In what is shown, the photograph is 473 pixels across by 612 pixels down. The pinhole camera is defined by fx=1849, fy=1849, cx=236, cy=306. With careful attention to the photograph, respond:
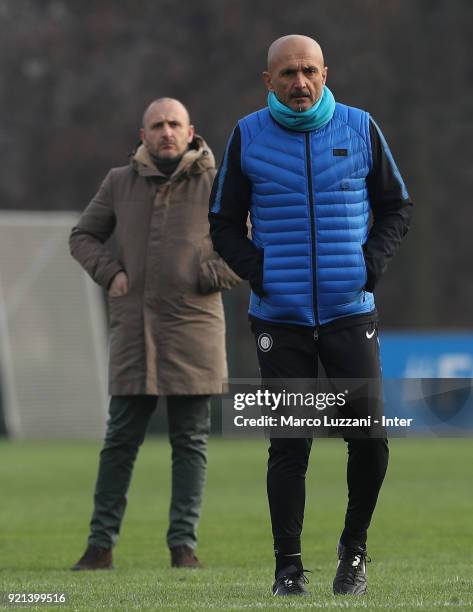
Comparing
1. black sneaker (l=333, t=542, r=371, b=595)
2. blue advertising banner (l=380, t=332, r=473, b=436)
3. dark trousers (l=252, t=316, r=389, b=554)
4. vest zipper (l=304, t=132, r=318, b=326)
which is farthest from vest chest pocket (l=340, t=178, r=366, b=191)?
black sneaker (l=333, t=542, r=371, b=595)

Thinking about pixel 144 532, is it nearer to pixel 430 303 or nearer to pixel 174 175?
pixel 174 175

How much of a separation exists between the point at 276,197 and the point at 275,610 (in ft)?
5.03

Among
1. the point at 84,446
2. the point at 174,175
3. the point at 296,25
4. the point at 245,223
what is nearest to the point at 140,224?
the point at 174,175

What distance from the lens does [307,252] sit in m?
6.78

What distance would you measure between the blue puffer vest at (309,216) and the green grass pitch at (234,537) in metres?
1.09

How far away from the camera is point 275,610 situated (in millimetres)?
6262

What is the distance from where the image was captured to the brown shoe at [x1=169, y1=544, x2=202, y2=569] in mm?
8992

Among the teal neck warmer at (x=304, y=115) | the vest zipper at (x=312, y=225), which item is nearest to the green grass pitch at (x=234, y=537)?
the vest zipper at (x=312, y=225)

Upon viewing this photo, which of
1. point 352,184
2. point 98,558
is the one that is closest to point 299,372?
point 352,184

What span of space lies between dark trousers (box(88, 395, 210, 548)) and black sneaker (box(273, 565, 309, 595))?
2241 millimetres

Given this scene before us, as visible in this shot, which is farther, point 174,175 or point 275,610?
point 174,175

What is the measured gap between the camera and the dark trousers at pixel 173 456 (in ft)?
29.8

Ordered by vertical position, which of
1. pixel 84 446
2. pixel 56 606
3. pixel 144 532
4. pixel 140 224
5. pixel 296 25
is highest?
pixel 296 25

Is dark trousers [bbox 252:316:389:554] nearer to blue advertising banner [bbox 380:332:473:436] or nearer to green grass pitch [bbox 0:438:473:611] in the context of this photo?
blue advertising banner [bbox 380:332:473:436]
